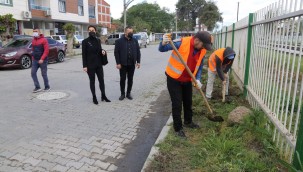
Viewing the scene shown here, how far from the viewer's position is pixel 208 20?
2381 inches

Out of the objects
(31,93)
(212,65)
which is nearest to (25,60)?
(31,93)

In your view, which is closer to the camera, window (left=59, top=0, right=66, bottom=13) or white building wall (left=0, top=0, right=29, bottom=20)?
white building wall (left=0, top=0, right=29, bottom=20)

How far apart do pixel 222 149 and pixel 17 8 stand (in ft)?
87.9

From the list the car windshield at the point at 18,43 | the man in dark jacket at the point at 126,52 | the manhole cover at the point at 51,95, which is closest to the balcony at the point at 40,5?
the car windshield at the point at 18,43

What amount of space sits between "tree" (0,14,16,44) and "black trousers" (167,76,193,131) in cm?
1414

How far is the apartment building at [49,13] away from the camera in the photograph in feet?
82.5

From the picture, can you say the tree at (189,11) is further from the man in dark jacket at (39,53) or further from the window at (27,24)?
the man in dark jacket at (39,53)

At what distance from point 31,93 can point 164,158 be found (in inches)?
203

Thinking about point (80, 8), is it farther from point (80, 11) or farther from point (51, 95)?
point (51, 95)

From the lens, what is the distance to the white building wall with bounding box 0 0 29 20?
23316mm

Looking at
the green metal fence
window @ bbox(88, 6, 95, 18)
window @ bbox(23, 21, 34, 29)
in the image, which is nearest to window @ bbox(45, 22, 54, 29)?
window @ bbox(23, 21, 34, 29)

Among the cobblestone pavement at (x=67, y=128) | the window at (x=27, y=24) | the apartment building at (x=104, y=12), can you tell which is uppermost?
the apartment building at (x=104, y=12)

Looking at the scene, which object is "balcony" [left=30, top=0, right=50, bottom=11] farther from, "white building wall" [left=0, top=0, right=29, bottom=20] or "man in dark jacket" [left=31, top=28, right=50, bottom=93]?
"man in dark jacket" [left=31, top=28, right=50, bottom=93]

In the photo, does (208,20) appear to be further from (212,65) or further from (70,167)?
(70,167)
